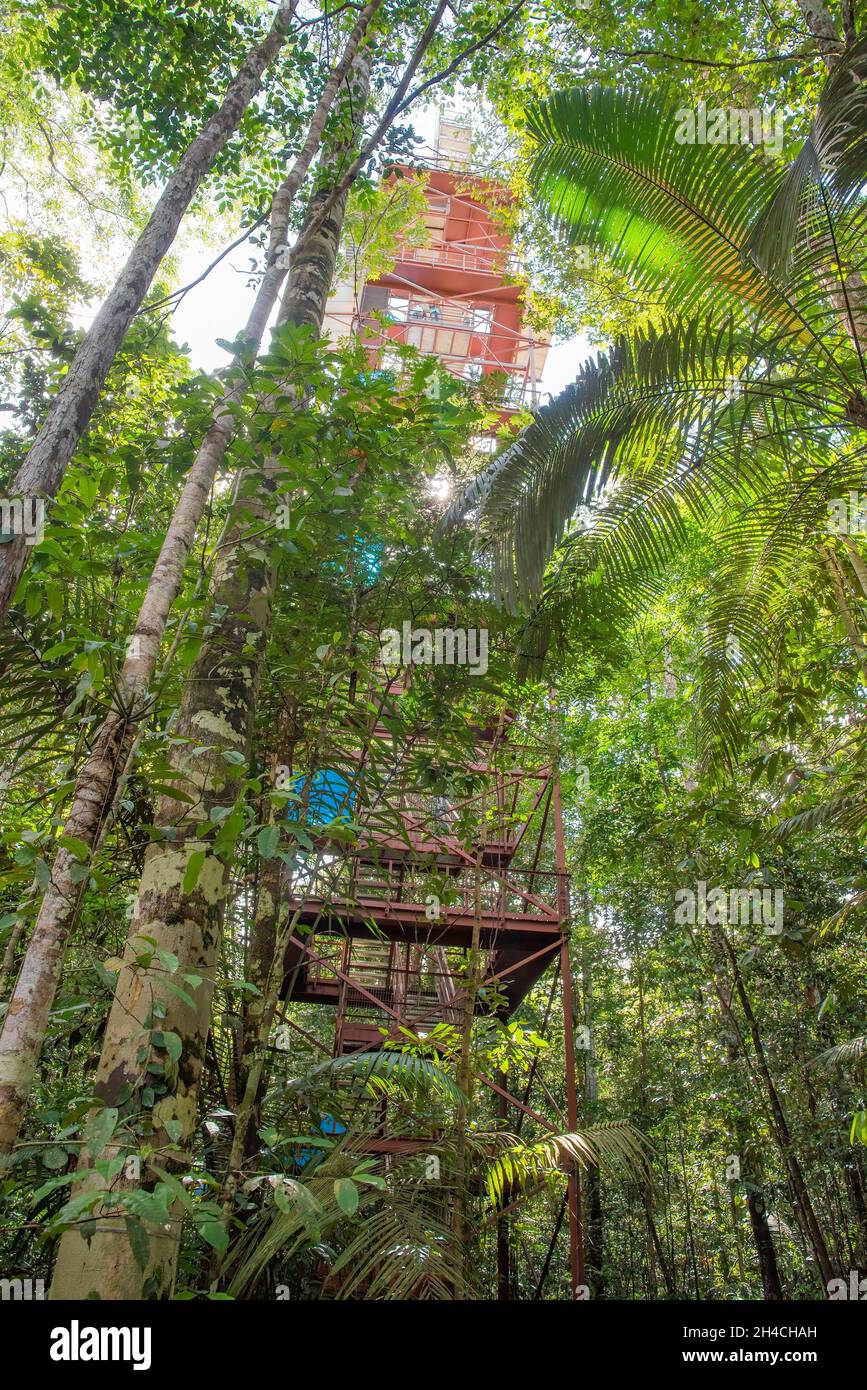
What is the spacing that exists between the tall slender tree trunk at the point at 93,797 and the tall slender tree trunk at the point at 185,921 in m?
0.22

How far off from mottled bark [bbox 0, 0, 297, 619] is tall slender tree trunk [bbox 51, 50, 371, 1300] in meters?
0.70

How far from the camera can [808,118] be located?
768cm

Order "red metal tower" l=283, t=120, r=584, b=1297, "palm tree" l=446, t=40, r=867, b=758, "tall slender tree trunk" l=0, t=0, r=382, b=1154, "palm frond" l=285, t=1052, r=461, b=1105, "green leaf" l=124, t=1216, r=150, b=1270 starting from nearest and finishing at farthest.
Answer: "green leaf" l=124, t=1216, r=150, b=1270
"tall slender tree trunk" l=0, t=0, r=382, b=1154
"palm frond" l=285, t=1052, r=461, b=1105
"red metal tower" l=283, t=120, r=584, b=1297
"palm tree" l=446, t=40, r=867, b=758

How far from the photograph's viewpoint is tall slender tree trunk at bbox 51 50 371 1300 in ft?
6.75

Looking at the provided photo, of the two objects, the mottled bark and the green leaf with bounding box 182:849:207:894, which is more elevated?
the mottled bark

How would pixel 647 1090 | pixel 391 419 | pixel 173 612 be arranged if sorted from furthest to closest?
pixel 647 1090 → pixel 173 612 → pixel 391 419

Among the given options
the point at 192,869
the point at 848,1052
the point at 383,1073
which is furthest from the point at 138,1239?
the point at 848,1052

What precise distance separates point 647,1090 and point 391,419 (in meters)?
9.57

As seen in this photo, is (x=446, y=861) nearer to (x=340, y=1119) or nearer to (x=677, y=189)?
(x=340, y=1119)

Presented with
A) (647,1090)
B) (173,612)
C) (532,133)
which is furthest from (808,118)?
(647,1090)

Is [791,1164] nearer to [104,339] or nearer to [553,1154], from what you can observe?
[553,1154]

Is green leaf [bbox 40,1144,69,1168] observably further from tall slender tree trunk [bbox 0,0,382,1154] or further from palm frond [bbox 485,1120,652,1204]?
palm frond [bbox 485,1120,652,1204]

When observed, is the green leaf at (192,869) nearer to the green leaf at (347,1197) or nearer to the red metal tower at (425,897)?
the red metal tower at (425,897)

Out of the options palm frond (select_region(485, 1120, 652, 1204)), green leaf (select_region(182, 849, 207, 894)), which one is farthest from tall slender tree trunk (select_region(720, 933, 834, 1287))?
green leaf (select_region(182, 849, 207, 894))
